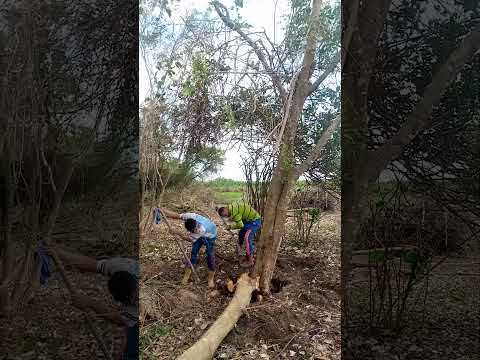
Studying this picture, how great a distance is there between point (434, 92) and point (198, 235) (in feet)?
4.93

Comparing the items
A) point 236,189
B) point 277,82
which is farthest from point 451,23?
point 236,189

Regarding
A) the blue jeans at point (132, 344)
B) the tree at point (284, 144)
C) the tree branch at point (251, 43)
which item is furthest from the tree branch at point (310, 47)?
the blue jeans at point (132, 344)

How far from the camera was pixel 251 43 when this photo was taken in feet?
7.80

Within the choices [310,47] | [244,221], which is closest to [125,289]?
[244,221]

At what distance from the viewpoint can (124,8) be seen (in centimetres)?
224

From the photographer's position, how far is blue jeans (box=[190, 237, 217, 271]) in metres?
2.35

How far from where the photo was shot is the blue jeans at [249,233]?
2.48 m

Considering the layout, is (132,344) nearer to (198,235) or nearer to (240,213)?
(198,235)

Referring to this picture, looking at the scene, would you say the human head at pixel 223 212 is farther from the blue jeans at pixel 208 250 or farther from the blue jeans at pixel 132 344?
the blue jeans at pixel 132 344

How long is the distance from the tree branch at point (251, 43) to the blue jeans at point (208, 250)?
100 cm

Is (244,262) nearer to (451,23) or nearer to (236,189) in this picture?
(236,189)

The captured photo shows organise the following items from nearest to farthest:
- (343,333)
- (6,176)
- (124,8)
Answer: (343,333) → (6,176) → (124,8)

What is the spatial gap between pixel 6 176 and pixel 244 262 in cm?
149

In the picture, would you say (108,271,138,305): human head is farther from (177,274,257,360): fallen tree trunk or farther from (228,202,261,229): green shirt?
(228,202,261,229): green shirt
